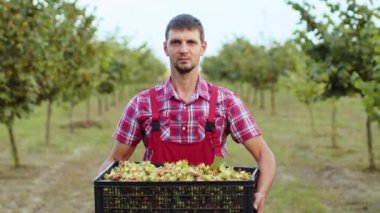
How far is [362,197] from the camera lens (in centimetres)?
1088

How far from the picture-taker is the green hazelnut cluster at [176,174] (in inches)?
118

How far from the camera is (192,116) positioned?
366 centimetres

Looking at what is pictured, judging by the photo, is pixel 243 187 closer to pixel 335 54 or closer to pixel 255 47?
pixel 335 54

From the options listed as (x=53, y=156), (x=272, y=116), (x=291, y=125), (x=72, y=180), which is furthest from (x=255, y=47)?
(x=72, y=180)

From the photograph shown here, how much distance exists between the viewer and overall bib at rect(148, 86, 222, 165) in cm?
357

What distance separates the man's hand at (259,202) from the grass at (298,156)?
6410 mm

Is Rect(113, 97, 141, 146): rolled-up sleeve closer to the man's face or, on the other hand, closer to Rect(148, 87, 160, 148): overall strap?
Rect(148, 87, 160, 148): overall strap

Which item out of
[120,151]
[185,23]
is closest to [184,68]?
[185,23]

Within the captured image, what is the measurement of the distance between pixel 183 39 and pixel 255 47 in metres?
33.6

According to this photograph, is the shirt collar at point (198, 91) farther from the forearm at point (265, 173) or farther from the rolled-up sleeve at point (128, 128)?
the forearm at point (265, 173)

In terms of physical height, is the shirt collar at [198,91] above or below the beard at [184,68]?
below

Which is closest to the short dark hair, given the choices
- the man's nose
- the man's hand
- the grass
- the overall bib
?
the man's nose

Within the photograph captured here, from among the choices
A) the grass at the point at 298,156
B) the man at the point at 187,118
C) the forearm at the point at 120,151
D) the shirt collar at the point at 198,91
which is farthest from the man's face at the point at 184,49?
the grass at the point at 298,156

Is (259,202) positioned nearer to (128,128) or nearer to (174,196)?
(174,196)
